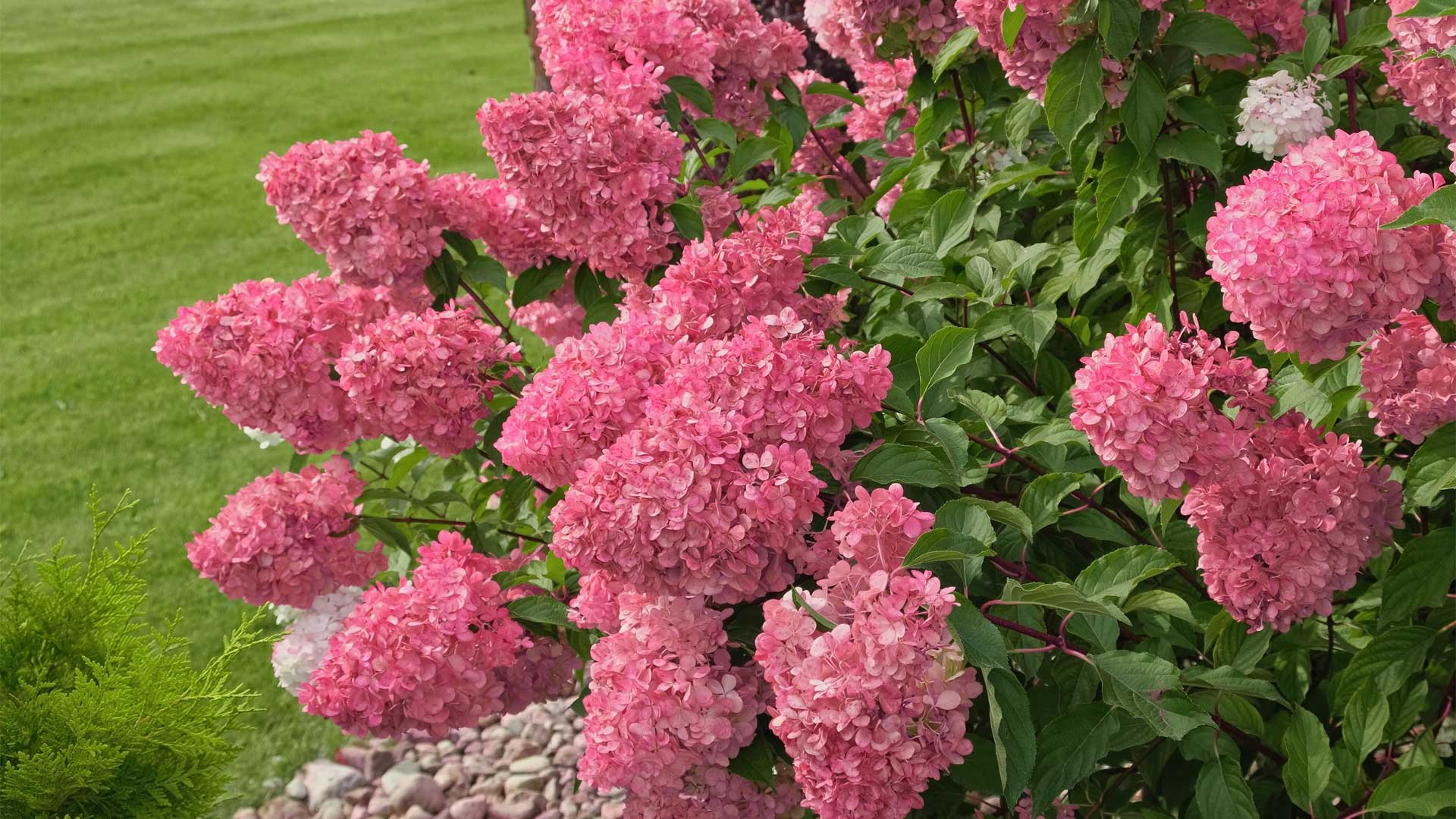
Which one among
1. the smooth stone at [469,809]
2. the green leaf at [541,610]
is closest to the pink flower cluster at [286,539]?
the green leaf at [541,610]

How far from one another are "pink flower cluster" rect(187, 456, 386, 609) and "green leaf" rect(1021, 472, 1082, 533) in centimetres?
146

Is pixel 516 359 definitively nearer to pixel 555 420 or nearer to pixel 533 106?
pixel 533 106

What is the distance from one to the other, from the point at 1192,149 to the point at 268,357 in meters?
1.67

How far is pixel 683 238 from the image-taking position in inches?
97.7

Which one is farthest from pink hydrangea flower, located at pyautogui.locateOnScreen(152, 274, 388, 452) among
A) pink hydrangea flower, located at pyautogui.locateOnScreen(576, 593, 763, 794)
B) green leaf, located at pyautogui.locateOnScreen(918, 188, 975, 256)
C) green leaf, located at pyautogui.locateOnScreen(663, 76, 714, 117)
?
green leaf, located at pyautogui.locateOnScreen(918, 188, 975, 256)

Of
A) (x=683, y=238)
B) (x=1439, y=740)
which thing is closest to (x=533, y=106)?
(x=683, y=238)

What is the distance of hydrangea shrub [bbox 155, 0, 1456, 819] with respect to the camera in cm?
154

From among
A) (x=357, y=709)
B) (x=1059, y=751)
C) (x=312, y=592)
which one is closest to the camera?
(x=1059, y=751)

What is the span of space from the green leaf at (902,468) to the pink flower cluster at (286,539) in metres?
1.32

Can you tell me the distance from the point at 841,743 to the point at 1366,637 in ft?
3.95

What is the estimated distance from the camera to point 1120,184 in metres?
2.08

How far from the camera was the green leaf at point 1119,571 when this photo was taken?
1695 mm

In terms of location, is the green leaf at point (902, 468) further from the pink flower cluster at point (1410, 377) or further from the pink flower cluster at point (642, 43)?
the pink flower cluster at point (642, 43)

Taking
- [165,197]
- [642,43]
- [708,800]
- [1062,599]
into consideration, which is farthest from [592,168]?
[165,197]
